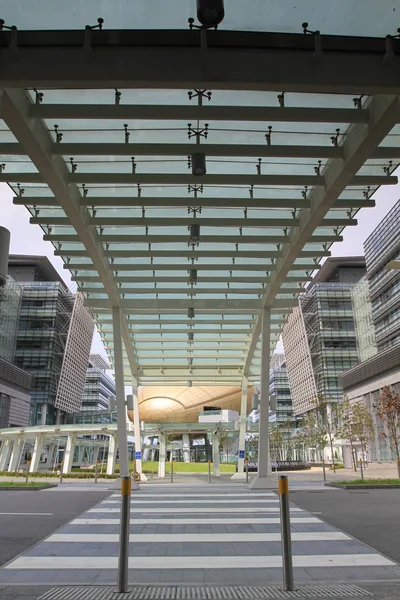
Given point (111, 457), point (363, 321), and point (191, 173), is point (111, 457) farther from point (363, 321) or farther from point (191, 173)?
point (363, 321)

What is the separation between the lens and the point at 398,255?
179ft

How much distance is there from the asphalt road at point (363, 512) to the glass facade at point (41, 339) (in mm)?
61643

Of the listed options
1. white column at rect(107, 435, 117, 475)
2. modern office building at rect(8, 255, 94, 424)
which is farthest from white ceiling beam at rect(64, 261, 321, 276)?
modern office building at rect(8, 255, 94, 424)

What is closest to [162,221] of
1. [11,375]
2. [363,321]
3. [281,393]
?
[11,375]

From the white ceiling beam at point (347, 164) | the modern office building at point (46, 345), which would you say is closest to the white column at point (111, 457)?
the white ceiling beam at point (347, 164)

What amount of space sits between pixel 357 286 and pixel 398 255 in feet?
67.6

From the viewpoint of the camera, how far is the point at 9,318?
229ft

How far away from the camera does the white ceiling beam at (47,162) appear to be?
744 centimetres

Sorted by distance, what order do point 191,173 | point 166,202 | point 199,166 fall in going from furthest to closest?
point 166,202, point 191,173, point 199,166

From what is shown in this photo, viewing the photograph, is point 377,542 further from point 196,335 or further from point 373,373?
point 373,373

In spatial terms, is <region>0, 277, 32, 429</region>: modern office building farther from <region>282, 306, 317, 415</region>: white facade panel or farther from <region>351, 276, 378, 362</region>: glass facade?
<region>351, 276, 378, 362</region>: glass facade

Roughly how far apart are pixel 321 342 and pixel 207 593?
239ft

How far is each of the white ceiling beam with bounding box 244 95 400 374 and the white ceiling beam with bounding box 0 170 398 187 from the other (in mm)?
371

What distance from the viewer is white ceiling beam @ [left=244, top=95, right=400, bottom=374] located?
A: 774 centimetres
